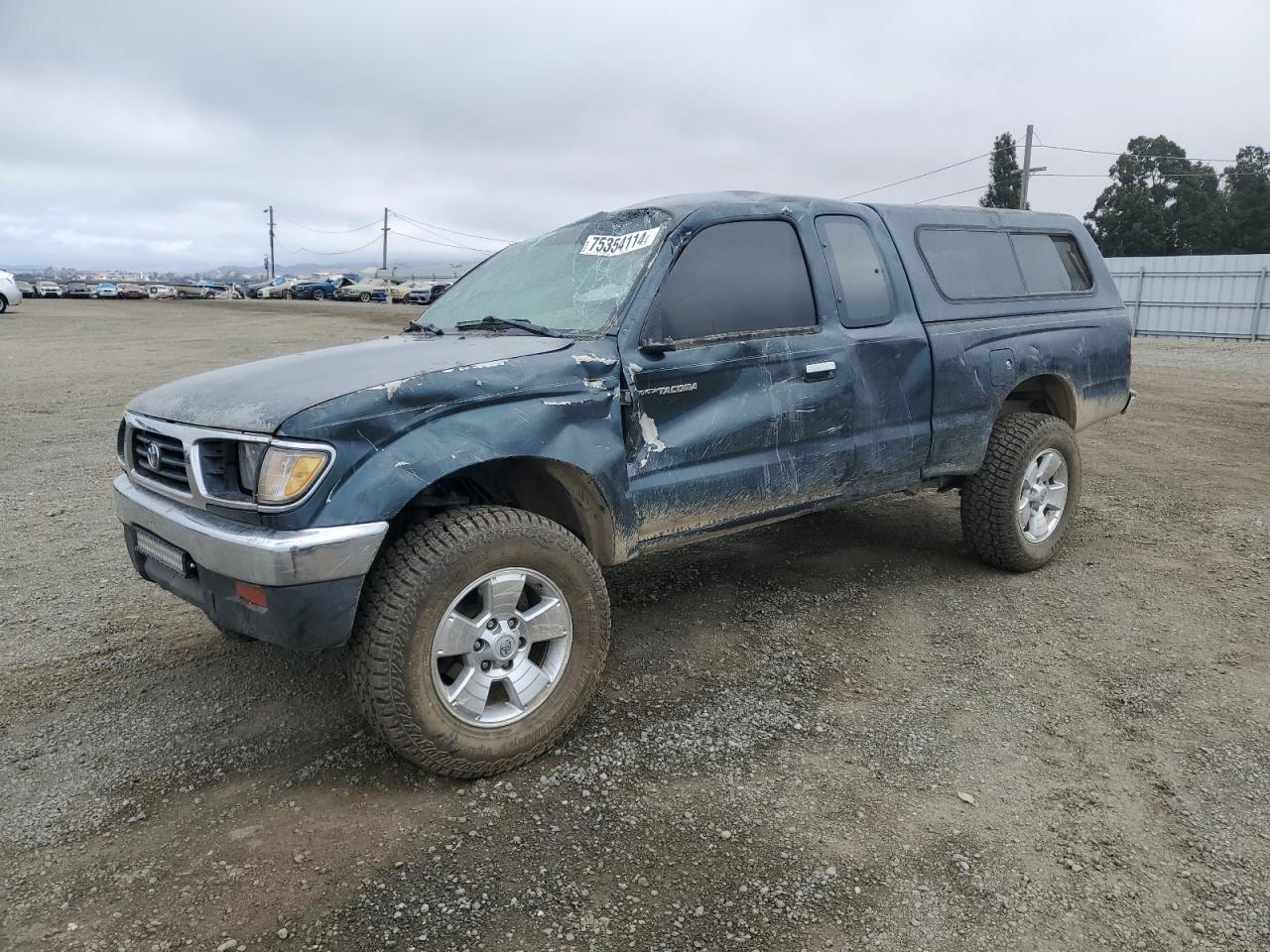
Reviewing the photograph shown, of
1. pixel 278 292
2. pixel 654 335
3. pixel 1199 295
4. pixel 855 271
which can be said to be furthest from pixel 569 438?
pixel 278 292

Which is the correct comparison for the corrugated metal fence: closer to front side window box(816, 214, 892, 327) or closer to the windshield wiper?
front side window box(816, 214, 892, 327)

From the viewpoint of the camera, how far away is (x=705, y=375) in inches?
142

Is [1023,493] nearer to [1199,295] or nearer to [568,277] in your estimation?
[568,277]

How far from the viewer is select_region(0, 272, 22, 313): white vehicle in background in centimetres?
2775

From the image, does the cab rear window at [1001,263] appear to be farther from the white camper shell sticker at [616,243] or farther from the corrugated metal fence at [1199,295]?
the corrugated metal fence at [1199,295]

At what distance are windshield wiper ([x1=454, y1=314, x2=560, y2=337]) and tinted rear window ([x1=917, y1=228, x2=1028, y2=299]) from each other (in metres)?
2.12

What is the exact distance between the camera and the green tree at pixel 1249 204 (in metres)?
42.5

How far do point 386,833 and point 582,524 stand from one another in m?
1.27

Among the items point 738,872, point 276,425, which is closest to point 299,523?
point 276,425

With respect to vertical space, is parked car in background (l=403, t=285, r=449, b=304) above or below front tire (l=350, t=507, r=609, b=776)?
above

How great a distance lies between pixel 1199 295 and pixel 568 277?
24990mm

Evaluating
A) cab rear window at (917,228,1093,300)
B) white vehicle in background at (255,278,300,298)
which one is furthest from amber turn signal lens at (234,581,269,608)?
white vehicle in background at (255,278,300,298)

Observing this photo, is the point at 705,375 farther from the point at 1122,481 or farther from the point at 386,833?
the point at 1122,481

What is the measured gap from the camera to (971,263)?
4875mm
